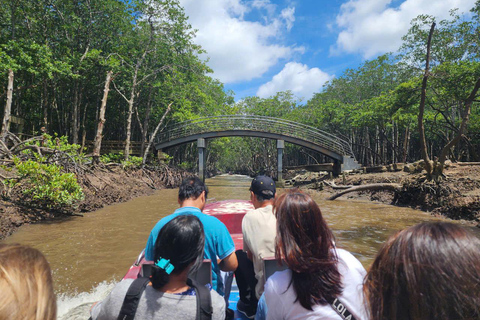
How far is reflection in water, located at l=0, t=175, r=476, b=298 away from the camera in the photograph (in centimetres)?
465

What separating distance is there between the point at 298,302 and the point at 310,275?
0.15m

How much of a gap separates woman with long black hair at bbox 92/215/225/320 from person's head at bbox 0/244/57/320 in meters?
0.66

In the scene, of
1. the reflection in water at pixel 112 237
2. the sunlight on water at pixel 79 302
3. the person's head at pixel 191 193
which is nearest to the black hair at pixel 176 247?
the person's head at pixel 191 193

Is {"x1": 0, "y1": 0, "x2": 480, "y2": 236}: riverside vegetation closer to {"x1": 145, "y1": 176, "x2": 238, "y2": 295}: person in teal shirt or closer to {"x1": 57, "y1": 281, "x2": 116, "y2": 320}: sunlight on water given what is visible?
{"x1": 57, "y1": 281, "x2": 116, "y2": 320}: sunlight on water

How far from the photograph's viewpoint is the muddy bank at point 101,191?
21.6 ft

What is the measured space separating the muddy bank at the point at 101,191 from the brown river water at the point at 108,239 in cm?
30

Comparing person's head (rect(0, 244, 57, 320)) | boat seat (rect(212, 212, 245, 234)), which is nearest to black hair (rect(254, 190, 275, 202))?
boat seat (rect(212, 212, 245, 234))

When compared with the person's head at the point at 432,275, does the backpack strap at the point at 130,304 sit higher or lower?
lower

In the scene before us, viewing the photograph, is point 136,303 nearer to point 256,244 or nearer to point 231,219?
point 256,244

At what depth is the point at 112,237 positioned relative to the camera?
21.4ft

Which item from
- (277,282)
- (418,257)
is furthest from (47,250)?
(418,257)

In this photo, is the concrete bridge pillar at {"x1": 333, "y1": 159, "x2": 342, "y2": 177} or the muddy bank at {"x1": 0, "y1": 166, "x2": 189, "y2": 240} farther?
the concrete bridge pillar at {"x1": 333, "y1": 159, "x2": 342, "y2": 177}

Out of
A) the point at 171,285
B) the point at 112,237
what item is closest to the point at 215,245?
the point at 171,285

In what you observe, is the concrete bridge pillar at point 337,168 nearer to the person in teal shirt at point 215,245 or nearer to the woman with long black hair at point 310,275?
the person in teal shirt at point 215,245
